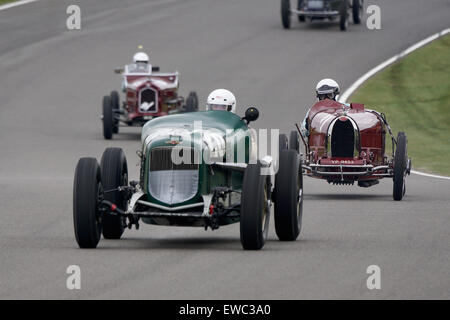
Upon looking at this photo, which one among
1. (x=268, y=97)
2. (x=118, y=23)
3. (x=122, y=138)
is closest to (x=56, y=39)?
(x=118, y=23)

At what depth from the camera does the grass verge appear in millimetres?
29391

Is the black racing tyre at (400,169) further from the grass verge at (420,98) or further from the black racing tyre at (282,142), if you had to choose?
the grass verge at (420,98)

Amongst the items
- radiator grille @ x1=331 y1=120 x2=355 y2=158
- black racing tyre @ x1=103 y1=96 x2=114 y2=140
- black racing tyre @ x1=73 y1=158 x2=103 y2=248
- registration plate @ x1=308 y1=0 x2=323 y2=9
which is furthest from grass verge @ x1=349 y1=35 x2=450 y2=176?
black racing tyre @ x1=73 y1=158 x2=103 y2=248

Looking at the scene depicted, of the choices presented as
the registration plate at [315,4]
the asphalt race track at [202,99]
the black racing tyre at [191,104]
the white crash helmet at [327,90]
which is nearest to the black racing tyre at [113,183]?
the asphalt race track at [202,99]

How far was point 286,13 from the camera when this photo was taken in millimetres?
44875

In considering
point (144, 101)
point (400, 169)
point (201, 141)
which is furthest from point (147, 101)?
point (201, 141)

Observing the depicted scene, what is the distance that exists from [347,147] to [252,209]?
24.4 ft

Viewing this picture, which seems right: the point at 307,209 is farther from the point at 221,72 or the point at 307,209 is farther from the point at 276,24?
the point at 276,24

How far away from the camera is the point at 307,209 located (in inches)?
697

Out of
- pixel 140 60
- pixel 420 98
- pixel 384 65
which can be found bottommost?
pixel 420 98

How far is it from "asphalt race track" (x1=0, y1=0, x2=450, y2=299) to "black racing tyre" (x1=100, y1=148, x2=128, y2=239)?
20 centimetres

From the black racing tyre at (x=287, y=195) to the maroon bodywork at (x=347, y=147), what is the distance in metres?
5.81

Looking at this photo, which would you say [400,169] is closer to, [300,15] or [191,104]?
[191,104]
